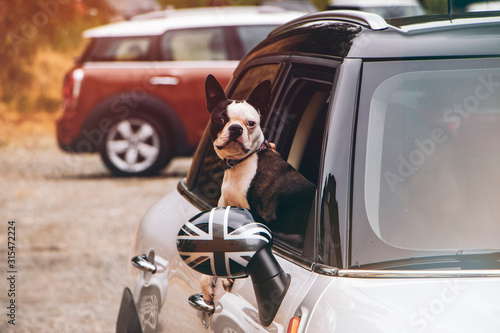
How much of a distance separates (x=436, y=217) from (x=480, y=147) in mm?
279

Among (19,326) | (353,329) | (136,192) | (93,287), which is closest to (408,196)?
(353,329)

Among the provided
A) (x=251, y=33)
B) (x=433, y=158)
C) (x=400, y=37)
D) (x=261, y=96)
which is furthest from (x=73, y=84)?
(x=433, y=158)

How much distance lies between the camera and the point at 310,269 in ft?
6.59

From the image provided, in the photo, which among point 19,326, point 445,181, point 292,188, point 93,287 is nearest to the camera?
point 445,181

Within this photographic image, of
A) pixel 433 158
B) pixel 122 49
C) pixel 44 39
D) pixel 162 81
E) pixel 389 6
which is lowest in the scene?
pixel 44 39

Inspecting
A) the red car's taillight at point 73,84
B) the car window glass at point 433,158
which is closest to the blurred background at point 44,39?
the red car's taillight at point 73,84

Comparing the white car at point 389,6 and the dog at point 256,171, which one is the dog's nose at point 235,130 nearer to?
the dog at point 256,171

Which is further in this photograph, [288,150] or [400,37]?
[288,150]

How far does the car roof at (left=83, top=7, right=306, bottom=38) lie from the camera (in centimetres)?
1175

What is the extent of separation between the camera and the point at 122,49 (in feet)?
39.2

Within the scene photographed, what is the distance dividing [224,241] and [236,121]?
0.42 meters

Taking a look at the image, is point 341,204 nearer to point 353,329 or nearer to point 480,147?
point 353,329

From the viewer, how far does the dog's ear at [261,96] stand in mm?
2375

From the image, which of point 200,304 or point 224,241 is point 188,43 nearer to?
point 200,304
